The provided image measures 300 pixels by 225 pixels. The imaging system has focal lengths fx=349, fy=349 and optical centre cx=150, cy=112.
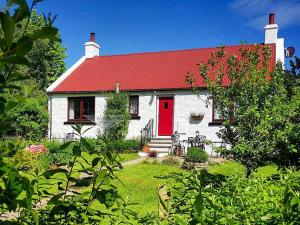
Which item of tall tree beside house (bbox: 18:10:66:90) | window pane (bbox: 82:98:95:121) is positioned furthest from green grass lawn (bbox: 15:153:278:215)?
tall tree beside house (bbox: 18:10:66:90)

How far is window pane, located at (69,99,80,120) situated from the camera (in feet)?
83.8

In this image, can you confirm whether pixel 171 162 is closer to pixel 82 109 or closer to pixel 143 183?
pixel 143 183

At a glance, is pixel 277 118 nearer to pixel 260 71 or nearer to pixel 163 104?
pixel 260 71

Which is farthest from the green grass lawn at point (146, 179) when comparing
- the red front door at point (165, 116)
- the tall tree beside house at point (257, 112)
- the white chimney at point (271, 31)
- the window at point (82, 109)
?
the white chimney at point (271, 31)

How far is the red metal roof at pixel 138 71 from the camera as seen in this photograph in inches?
932

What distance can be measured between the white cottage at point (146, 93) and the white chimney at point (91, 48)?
0.41 ft

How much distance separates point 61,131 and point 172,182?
24024mm

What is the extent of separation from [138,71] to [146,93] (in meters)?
→ 3.00

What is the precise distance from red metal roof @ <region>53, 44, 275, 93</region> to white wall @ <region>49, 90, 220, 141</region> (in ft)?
2.07

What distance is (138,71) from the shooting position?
84.4 feet

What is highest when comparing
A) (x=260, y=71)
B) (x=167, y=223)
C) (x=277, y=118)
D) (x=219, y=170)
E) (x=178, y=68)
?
(x=178, y=68)

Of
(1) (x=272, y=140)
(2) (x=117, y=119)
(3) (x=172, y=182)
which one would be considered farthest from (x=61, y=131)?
(3) (x=172, y=182)

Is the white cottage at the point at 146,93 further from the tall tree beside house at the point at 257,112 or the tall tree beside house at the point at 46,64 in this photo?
the tall tree beside house at the point at 46,64

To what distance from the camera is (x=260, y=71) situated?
34.1 feet
